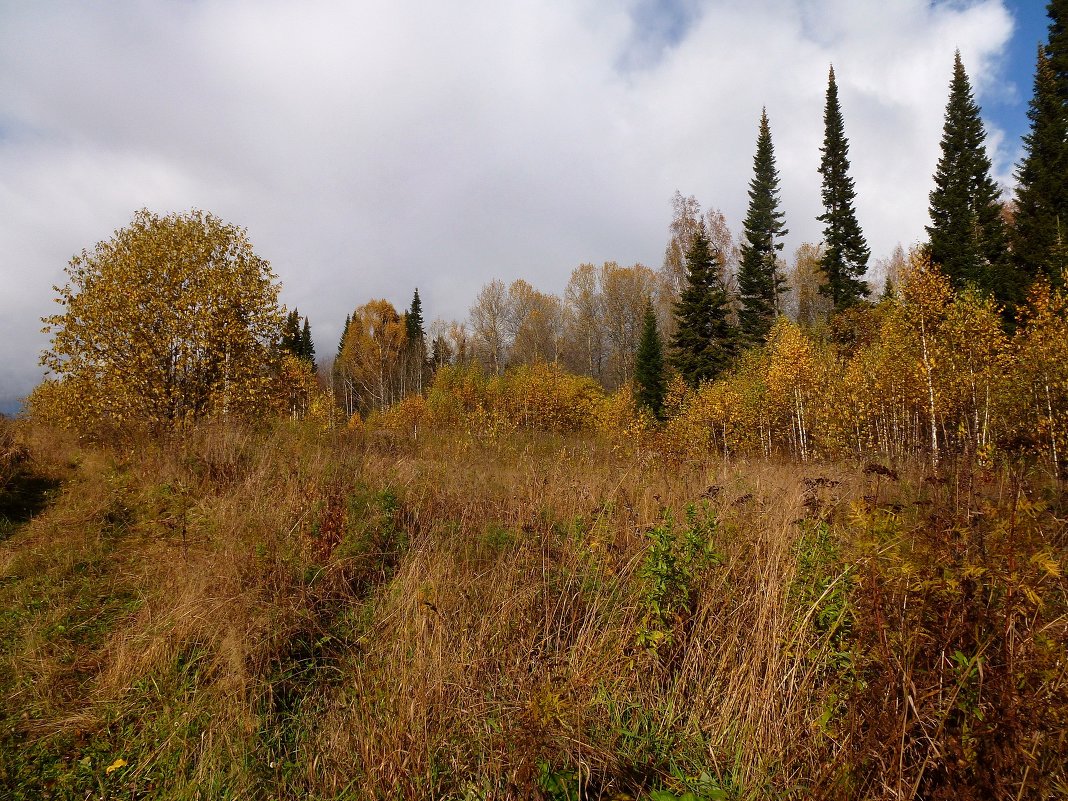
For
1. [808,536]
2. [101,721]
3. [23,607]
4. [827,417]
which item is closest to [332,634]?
[101,721]

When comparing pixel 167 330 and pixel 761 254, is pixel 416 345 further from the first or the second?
pixel 167 330

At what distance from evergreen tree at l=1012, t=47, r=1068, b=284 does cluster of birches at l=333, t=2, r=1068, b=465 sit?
83 millimetres

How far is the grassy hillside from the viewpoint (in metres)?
2.04

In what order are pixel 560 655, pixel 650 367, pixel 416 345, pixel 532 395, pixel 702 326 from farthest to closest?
pixel 416 345, pixel 650 367, pixel 532 395, pixel 702 326, pixel 560 655

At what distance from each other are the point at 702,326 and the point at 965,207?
17957 millimetres

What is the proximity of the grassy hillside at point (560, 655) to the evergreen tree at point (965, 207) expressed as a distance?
31441mm

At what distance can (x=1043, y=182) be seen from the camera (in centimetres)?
2297

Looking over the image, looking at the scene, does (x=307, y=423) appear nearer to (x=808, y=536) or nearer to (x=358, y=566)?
(x=358, y=566)

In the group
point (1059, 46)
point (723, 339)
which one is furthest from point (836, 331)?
point (1059, 46)

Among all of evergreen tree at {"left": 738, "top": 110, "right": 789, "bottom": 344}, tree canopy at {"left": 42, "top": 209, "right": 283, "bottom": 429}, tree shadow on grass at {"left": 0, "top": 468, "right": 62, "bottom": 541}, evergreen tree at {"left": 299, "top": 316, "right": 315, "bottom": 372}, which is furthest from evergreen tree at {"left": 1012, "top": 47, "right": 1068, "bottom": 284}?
evergreen tree at {"left": 299, "top": 316, "right": 315, "bottom": 372}

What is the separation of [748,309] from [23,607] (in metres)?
35.6

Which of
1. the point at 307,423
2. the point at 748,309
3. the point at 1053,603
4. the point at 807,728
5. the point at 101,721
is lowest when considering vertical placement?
the point at 101,721

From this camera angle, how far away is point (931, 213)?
30.5m

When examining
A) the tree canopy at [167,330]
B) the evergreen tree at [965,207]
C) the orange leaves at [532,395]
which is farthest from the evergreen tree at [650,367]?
the tree canopy at [167,330]
